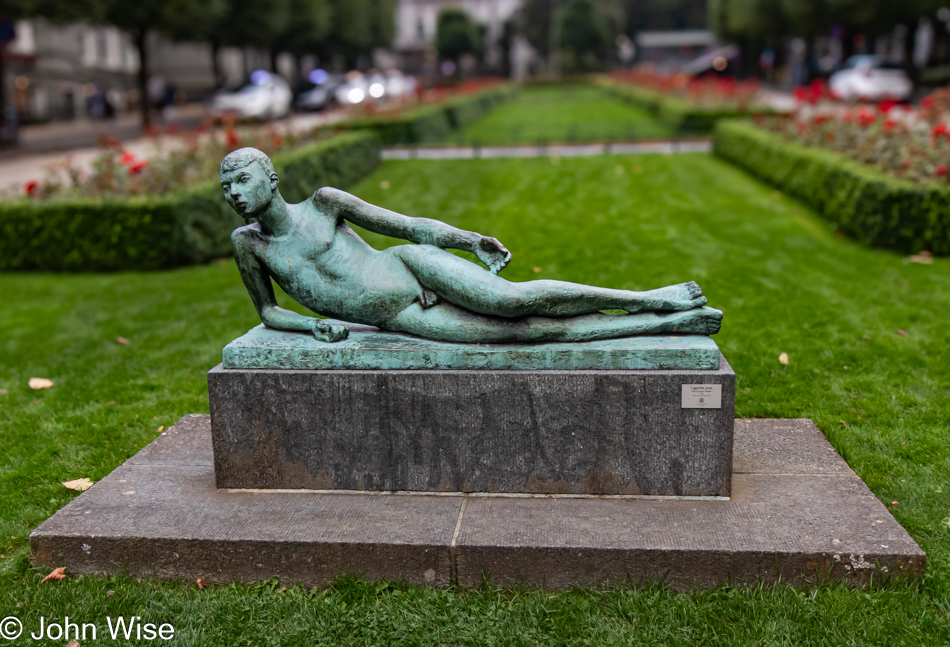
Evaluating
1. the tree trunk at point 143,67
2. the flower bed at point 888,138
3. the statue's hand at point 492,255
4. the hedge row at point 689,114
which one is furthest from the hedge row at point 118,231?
the tree trunk at point 143,67

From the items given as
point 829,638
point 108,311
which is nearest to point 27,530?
point 829,638

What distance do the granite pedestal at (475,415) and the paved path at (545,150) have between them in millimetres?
13167

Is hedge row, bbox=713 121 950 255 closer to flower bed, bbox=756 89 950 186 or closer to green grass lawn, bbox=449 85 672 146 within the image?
flower bed, bbox=756 89 950 186

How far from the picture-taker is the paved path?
56.6 ft

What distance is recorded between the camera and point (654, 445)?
3.97 metres

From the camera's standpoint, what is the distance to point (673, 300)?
4113 millimetres

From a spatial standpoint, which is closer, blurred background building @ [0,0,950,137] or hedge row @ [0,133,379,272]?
hedge row @ [0,133,379,272]

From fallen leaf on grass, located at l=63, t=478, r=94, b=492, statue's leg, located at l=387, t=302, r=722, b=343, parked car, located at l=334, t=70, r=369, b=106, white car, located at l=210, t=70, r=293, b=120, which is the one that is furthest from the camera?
parked car, located at l=334, t=70, r=369, b=106

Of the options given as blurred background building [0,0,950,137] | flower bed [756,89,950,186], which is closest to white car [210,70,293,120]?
blurred background building [0,0,950,137]

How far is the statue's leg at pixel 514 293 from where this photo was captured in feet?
13.0

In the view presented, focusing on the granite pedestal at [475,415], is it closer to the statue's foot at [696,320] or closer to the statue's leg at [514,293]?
the statue's foot at [696,320]

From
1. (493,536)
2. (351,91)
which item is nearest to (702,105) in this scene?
(493,536)

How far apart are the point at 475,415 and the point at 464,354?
11.7 inches

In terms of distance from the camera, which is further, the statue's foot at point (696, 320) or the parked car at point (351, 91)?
the parked car at point (351, 91)
